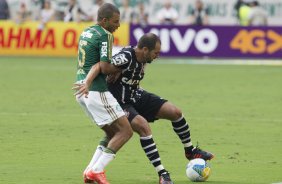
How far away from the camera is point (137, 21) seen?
125ft

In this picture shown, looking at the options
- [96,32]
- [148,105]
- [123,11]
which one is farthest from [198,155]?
[123,11]

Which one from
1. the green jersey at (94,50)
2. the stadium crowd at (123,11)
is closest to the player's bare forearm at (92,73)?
the green jersey at (94,50)

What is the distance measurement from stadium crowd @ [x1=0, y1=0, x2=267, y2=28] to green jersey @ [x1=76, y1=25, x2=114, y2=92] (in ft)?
80.7

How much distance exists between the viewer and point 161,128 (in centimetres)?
1634

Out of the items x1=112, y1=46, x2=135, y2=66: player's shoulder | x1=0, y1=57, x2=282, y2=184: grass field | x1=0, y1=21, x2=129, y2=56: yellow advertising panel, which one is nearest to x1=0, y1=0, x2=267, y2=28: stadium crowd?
x1=0, y1=21, x2=129, y2=56: yellow advertising panel

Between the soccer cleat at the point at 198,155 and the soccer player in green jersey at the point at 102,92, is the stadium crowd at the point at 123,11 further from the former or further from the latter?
the soccer player in green jersey at the point at 102,92

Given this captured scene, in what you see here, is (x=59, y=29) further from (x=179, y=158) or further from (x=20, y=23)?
(x=179, y=158)

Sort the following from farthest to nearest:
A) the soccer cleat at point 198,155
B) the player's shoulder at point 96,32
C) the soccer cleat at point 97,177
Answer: the soccer cleat at point 198,155 < the player's shoulder at point 96,32 < the soccer cleat at point 97,177

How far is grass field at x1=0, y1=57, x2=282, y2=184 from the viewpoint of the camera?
37.5 feet

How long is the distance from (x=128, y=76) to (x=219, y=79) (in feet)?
51.8

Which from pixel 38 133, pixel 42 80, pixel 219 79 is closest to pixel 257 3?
pixel 219 79

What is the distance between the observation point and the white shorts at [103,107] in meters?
10.4

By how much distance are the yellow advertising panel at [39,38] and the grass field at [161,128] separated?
580 centimetres

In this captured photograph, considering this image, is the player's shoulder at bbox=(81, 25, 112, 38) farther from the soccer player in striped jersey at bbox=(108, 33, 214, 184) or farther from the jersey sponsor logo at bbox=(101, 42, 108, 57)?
the soccer player in striped jersey at bbox=(108, 33, 214, 184)
